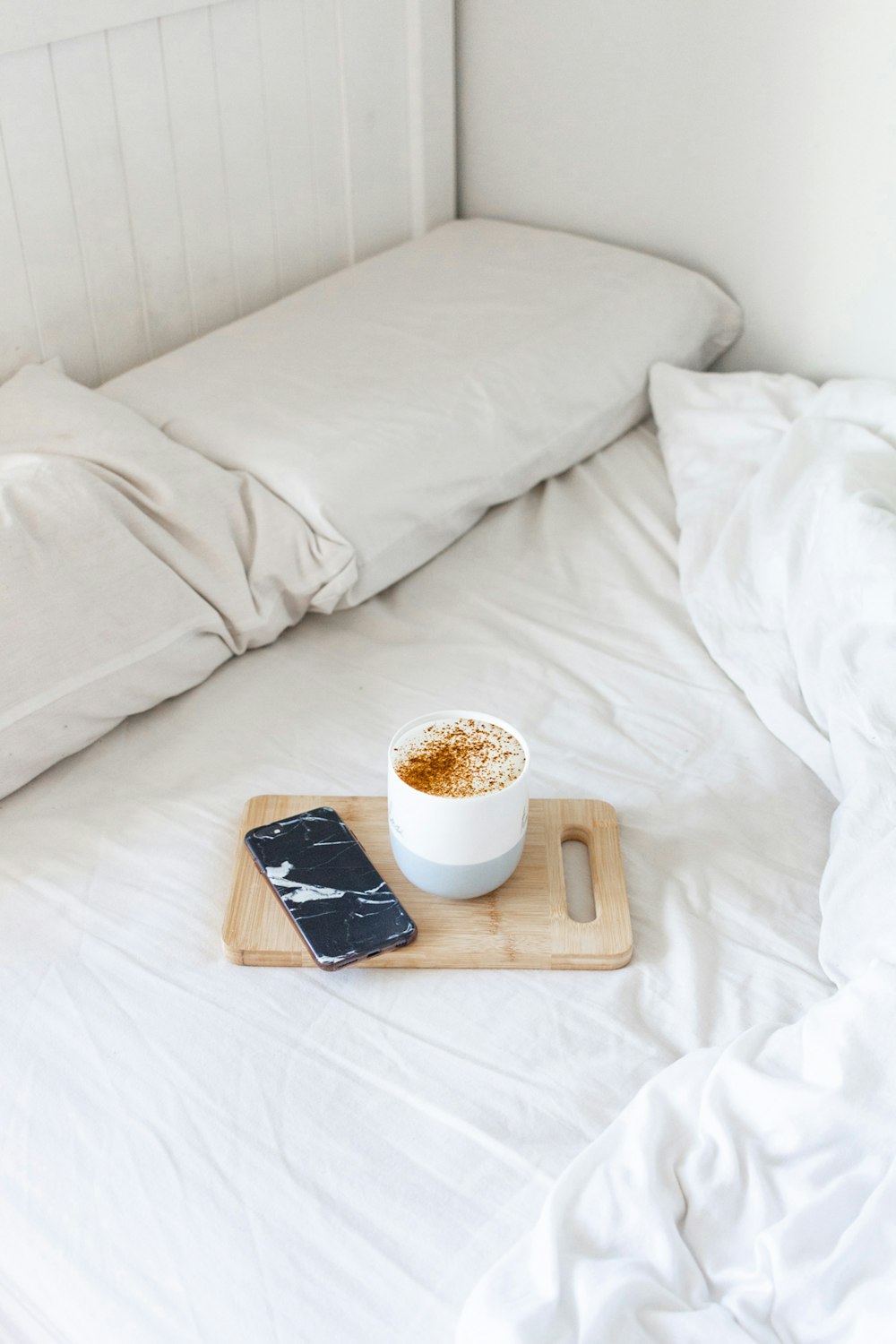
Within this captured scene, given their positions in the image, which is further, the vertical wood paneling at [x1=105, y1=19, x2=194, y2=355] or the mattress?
the vertical wood paneling at [x1=105, y1=19, x2=194, y2=355]

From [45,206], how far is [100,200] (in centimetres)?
7

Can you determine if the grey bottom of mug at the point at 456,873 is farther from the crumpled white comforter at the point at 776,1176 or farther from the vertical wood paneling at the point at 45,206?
the vertical wood paneling at the point at 45,206

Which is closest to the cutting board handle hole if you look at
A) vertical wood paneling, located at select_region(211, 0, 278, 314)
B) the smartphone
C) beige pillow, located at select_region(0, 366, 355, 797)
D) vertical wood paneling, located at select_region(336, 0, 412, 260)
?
the smartphone

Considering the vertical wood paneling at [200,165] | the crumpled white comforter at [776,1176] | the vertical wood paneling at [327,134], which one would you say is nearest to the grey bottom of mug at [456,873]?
the crumpled white comforter at [776,1176]

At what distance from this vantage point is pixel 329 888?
770 mm

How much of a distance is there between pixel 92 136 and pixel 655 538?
0.70 meters

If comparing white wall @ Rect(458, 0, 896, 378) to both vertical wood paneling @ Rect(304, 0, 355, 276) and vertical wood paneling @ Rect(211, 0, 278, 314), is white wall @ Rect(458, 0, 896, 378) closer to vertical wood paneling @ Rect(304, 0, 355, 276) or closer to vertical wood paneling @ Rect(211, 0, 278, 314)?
vertical wood paneling @ Rect(304, 0, 355, 276)

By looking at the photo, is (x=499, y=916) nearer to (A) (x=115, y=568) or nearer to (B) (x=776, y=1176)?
(B) (x=776, y=1176)

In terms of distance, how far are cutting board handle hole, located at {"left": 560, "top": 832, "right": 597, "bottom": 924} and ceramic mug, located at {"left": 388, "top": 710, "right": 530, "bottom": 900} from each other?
0.05 meters

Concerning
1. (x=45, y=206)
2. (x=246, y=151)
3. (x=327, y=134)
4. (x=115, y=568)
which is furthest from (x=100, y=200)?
(x=115, y=568)

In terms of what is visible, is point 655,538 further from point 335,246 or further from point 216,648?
point 335,246

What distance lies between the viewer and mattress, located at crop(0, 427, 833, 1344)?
23.9 inches

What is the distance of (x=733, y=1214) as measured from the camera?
0.61m

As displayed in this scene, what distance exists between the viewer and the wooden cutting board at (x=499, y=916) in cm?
74
